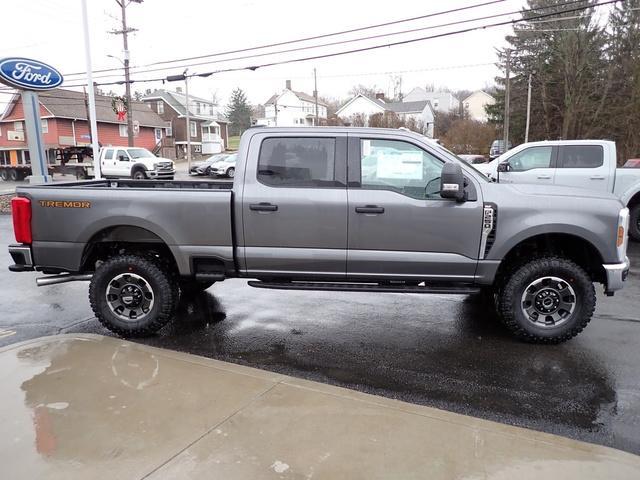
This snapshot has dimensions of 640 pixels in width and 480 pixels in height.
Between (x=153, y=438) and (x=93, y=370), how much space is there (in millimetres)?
1283

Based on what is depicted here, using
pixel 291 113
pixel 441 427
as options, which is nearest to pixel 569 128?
pixel 441 427

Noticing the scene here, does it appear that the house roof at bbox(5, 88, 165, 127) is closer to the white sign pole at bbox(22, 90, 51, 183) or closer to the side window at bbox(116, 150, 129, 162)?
the side window at bbox(116, 150, 129, 162)

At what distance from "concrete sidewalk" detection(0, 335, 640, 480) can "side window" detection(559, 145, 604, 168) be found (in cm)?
863

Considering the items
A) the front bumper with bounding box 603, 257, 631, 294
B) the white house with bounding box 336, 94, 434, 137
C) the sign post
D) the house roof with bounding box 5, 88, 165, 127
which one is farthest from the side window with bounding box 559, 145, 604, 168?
the white house with bounding box 336, 94, 434, 137

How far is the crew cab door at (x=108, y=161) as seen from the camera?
2883cm

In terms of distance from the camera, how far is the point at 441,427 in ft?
10.3

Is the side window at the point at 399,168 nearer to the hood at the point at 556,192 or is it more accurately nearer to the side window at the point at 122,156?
the hood at the point at 556,192

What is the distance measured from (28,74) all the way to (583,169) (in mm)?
13324

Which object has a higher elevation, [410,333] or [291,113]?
[291,113]

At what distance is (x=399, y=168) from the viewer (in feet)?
15.5

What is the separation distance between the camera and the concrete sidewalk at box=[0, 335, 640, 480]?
2713mm

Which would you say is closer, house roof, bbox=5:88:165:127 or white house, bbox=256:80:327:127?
house roof, bbox=5:88:165:127

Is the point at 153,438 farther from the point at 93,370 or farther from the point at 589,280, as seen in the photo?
the point at 589,280

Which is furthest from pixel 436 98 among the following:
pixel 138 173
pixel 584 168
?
pixel 584 168
